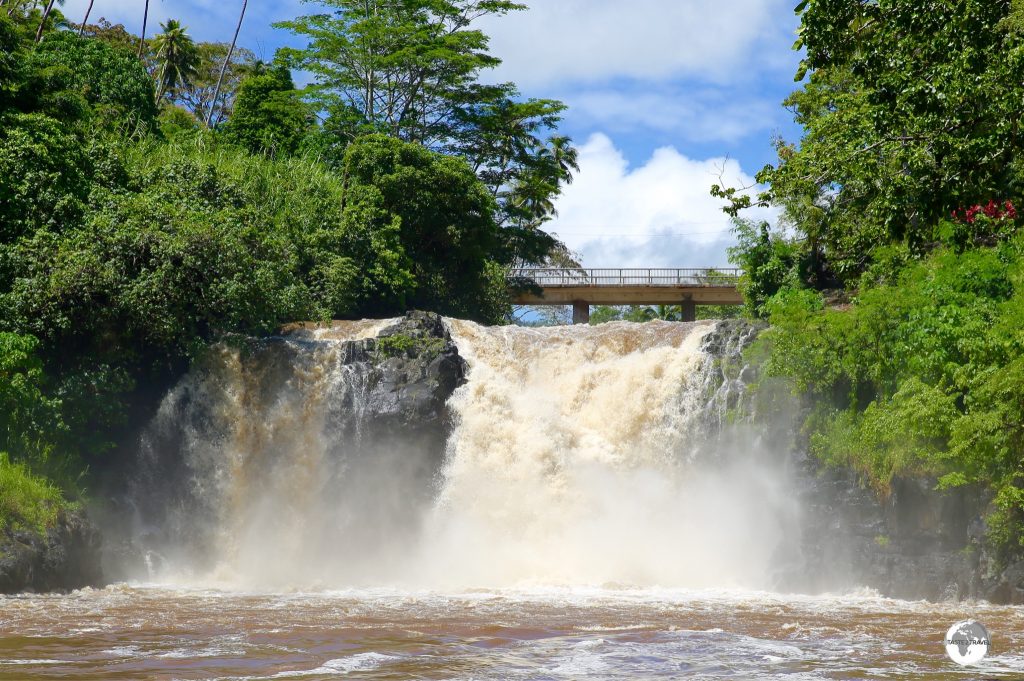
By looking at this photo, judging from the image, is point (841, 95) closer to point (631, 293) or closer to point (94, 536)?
point (94, 536)

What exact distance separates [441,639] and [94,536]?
9698 mm

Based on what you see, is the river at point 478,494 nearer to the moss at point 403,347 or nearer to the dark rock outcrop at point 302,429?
the dark rock outcrop at point 302,429

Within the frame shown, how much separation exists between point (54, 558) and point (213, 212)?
403 inches

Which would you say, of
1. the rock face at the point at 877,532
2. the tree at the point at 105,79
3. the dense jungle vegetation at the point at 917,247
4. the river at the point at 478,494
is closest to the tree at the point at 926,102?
the dense jungle vegetation at the point at 917,247

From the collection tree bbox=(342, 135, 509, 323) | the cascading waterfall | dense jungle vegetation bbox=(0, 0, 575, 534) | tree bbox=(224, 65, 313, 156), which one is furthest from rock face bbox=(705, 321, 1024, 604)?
tree bbox=(224, 65, 313, 156)

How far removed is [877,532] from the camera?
813 inches

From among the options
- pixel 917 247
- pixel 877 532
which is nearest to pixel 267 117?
pixel 877 532

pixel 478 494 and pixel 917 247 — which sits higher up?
pixel 917 247

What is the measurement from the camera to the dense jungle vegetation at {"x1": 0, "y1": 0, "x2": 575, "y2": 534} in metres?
23.2

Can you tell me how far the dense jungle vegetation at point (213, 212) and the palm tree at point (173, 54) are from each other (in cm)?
1189

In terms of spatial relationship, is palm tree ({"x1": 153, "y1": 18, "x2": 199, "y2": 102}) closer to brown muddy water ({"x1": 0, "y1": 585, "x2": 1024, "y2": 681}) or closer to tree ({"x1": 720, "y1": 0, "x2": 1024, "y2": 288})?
brown muddy water ({"x1": 0, "y1": 585, "x2": 1024, "y2": 681})

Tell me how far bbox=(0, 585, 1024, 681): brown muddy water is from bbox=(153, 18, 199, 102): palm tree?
1823 inches

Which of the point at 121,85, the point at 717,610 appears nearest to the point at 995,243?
the point at 717,610

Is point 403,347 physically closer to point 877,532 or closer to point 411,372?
point 411,372
